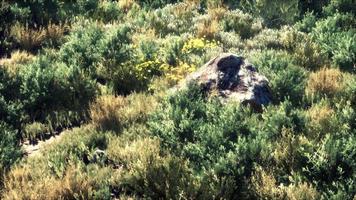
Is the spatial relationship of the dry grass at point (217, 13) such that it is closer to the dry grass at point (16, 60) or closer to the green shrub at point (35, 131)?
the dry grass at point (16, 60)

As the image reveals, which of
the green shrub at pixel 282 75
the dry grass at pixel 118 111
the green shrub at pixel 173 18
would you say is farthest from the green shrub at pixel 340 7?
the dry grass at pixel 118 111

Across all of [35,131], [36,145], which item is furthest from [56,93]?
[36,145]

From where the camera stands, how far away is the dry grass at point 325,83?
898 centimetres

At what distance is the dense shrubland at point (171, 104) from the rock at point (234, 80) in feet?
1.02

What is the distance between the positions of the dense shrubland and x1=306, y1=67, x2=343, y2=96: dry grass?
3cm

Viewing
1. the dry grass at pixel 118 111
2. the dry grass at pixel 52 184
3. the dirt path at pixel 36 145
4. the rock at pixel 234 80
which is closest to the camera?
the dry grass at pixel 52 184

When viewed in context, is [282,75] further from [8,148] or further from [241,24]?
[8,148]

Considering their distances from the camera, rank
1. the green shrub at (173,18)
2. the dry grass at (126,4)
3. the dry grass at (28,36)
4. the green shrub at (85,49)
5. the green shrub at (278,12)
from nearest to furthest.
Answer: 1. the green shrub at (85,49)
2. the dry grass at (28,36)
3. the green shrub at (173,18)
4. the green shrub at (278,12)
5. the dry grass at (126,4)

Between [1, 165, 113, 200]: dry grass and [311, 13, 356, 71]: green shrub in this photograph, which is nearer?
[1, 165, 113, 200]: dry grass

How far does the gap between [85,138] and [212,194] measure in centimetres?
266

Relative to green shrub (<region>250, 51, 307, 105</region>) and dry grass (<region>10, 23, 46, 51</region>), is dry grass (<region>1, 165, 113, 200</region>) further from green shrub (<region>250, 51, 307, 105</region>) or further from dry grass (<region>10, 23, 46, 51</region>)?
dry grass (<region>10, 23, 46, 51</region>)

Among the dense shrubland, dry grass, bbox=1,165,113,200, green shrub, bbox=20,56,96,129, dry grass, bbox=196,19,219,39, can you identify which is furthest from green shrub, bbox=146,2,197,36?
dry grass, bbox=1,165,113,200

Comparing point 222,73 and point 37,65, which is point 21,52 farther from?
point 222,73

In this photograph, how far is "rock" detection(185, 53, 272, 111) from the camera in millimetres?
8516
